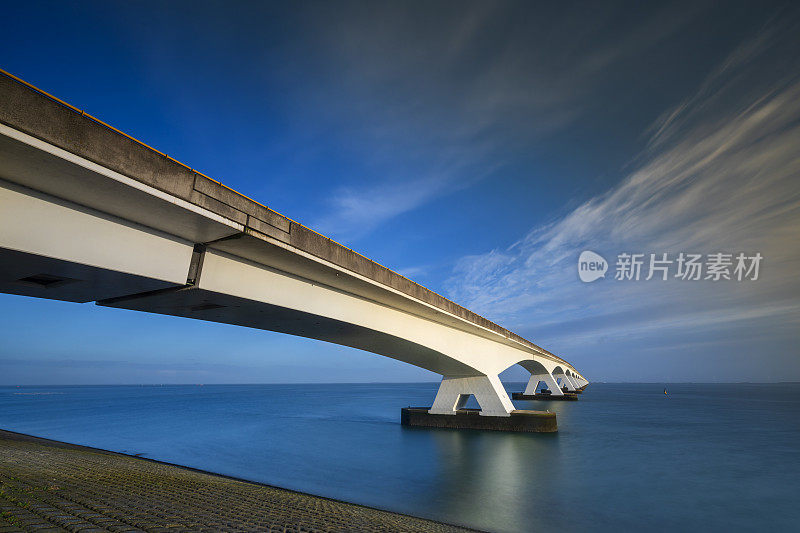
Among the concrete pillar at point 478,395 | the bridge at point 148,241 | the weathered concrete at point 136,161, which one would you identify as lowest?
the concrete pillar at point 478,395

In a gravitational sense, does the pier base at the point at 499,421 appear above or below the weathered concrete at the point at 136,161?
below

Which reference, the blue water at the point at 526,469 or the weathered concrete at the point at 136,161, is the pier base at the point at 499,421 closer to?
the blue water at the point at 526,469

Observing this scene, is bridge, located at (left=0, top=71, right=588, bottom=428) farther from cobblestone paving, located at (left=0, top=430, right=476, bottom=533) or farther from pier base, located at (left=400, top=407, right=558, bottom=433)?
pier base, located at (left=400, top=407, right=558, bottom=433)

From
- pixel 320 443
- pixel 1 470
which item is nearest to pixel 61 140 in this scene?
pixel 1 470

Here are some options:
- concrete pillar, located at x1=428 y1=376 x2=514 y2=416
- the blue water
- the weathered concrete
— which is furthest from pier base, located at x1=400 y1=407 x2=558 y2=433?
the weathered concrete

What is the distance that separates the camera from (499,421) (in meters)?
27.2

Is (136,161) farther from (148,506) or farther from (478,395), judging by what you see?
(478,395)

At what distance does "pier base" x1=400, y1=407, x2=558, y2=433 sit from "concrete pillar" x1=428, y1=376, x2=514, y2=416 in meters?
0.36

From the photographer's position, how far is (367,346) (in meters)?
22.3

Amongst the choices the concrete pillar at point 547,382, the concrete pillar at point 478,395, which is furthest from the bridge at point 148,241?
the concrete pillar at point 547,382

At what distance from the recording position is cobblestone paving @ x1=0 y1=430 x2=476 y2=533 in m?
6.63

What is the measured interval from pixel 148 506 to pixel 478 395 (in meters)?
23.7

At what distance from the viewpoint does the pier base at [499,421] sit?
2675cm

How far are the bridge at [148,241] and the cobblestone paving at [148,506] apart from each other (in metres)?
4.63
